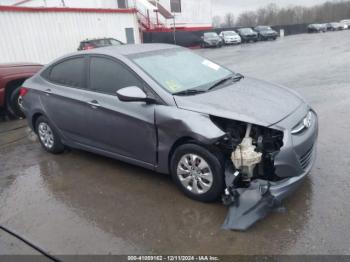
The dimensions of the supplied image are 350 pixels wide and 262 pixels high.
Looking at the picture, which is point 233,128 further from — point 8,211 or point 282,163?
point 8,211

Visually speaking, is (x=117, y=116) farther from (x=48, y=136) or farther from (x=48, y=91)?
(x=48, y=136)

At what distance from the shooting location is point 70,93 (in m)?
4.54

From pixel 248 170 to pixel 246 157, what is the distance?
16 cm

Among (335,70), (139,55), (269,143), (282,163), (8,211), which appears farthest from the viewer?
(335,70)

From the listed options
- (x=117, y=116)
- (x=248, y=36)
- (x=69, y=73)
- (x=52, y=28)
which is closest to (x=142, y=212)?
(x=117, y=116)

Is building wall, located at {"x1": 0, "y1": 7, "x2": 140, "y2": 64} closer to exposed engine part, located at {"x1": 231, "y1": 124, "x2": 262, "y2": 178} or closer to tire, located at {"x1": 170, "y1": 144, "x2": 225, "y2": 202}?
tire, located at {"x1": 170, "y1": 144, "x2": 225, "y2": 202}

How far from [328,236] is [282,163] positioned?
2.42 ft

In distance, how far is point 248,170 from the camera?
3.23 meters

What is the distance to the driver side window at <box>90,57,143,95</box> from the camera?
3.94 metres

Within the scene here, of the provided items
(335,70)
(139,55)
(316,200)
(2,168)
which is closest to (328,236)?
(316,200)

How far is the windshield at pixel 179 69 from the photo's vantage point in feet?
12.6

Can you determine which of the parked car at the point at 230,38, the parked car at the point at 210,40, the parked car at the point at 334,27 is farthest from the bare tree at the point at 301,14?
the parked car at the point at 210,40

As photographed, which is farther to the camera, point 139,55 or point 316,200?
point 139,55

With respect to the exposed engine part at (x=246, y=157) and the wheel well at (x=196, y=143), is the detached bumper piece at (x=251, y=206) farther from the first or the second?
the wheel well at (x=196, y=143)
